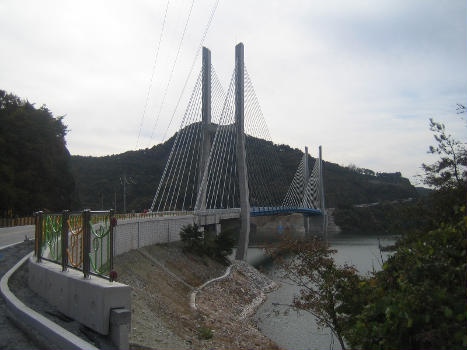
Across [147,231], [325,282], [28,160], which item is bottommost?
[325,282]

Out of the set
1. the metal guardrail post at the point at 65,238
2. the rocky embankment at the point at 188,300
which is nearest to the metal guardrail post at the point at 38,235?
the metal guardrail post at the point at 65,238

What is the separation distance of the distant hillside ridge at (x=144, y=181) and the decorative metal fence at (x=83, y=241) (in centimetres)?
3961

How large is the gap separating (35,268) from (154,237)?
16770 mm

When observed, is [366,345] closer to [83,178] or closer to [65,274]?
[65,274]

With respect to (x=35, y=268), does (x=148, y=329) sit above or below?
below

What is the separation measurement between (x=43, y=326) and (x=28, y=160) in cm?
3355

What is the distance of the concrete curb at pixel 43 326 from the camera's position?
18.0 feet

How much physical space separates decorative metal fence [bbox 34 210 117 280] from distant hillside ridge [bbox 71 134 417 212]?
130ft

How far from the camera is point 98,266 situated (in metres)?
7.32

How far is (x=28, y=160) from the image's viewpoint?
121 ft

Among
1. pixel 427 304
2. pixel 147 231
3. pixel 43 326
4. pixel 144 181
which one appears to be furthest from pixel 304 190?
pixel 427 304

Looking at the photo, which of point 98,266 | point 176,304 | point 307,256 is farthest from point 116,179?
point 98,266

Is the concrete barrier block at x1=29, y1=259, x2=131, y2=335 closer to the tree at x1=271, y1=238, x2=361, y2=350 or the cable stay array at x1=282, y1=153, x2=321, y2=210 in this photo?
the tree at x1=271, y1=238, x2=361, y2=350

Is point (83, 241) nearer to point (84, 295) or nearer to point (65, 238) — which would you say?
point (84, 295)
